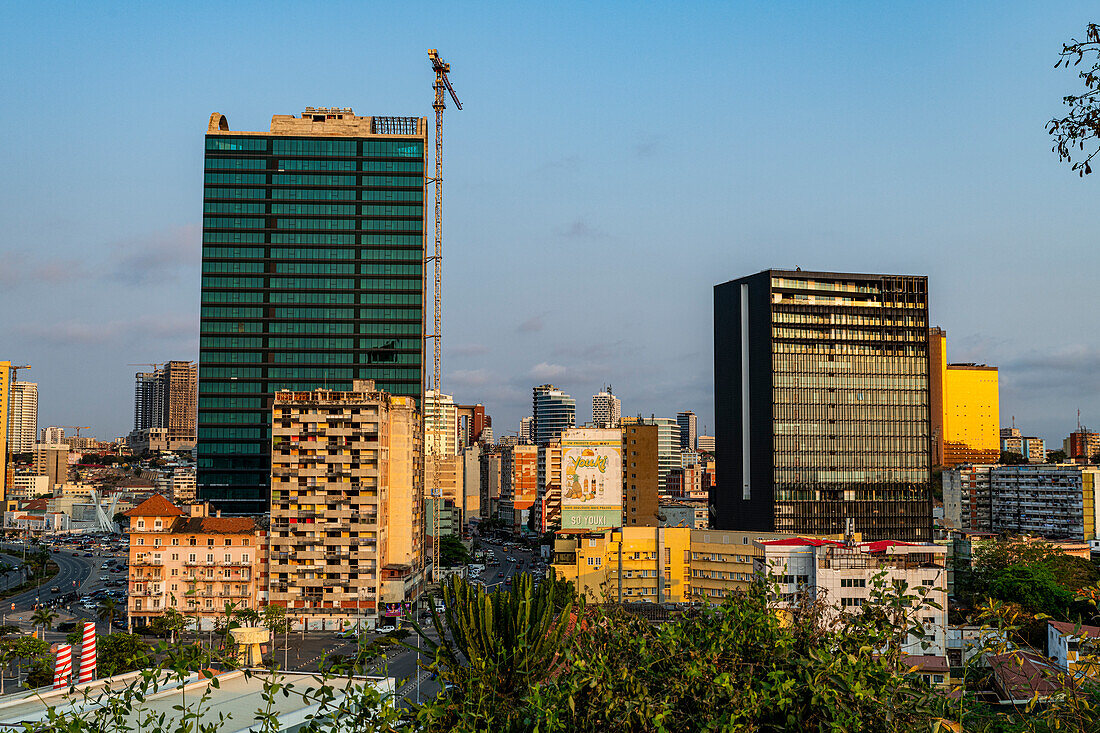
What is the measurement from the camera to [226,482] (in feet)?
412

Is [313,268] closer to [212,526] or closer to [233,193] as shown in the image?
[233,193]

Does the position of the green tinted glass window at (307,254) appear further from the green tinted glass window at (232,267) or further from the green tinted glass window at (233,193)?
the green tinted glass window at (233,193)

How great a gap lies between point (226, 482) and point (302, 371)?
17818 mm

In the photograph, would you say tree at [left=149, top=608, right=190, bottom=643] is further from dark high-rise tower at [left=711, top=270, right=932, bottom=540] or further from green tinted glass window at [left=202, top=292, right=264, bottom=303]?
dark high-rise tower at [left=711, top=270, right=932, bottom=540]

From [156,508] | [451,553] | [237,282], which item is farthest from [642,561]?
[237,282]

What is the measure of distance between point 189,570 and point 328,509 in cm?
1284

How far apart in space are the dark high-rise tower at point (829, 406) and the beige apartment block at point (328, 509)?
41.1 meters

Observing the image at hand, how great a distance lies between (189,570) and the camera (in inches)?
3238

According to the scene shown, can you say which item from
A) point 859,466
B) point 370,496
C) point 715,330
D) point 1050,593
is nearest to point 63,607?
point 370,496


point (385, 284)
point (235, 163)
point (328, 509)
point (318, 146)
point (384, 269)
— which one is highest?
point (318, 146)

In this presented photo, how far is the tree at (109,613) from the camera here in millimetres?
77812

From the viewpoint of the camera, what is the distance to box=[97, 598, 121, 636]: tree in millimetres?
77812

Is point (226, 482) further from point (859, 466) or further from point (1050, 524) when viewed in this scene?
point (1050, 524)

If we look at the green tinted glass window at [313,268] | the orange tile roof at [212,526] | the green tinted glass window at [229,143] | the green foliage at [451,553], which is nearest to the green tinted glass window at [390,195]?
the green tinted glass window at [313,268]
